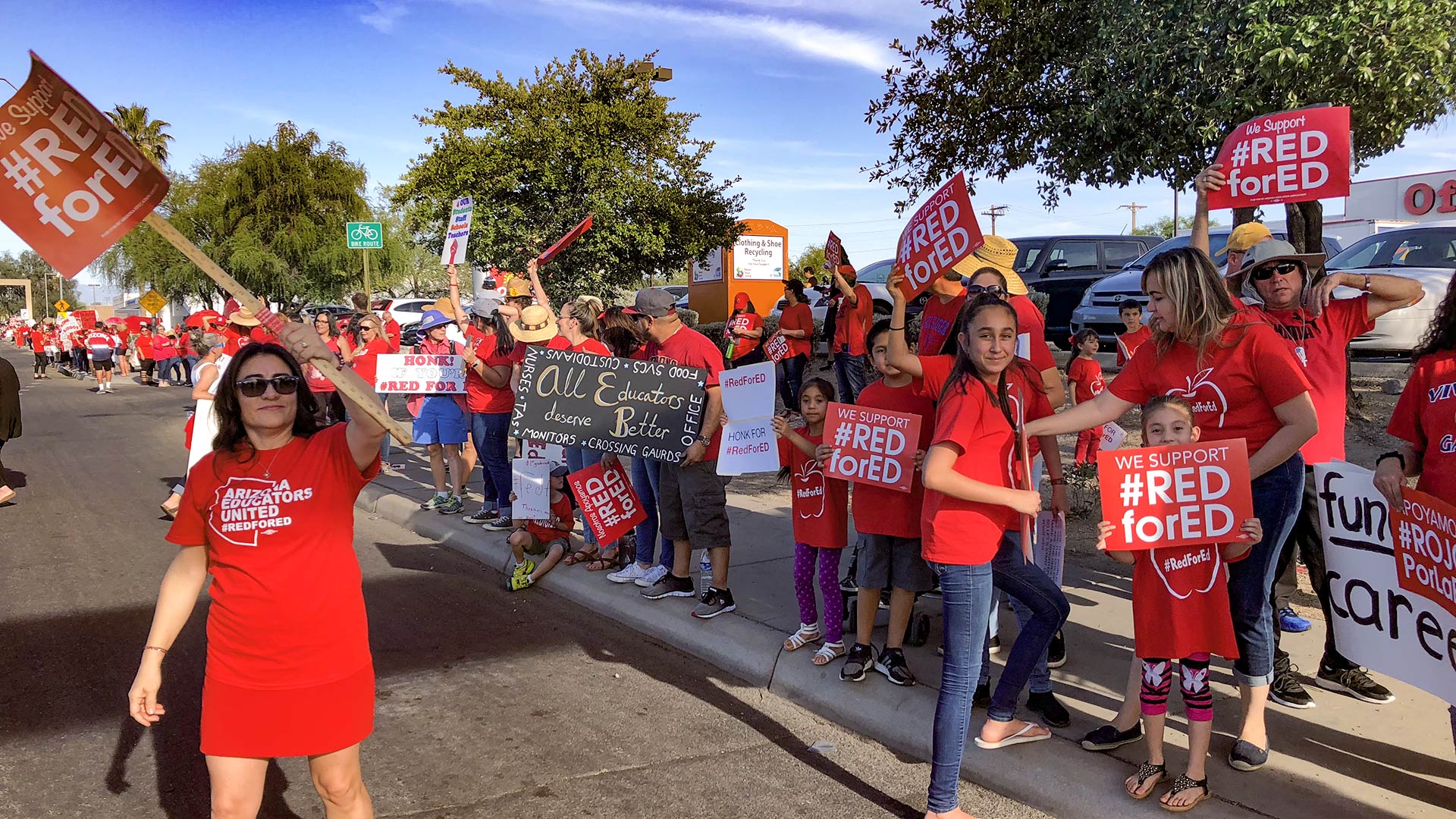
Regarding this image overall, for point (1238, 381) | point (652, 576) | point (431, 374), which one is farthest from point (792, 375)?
point (1238, 381)

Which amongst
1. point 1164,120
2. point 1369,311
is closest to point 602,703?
point 1369,311

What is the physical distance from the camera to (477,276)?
78.6 feet

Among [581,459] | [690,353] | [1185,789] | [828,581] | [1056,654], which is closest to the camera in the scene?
[1185,789]

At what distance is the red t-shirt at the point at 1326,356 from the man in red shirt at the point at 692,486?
308 cm

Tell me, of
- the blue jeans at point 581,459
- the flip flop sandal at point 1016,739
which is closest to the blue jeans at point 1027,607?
the flip flop sandal at point 1016,739

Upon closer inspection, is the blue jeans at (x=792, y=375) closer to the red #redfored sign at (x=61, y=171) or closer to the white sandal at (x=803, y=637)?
the white sandal at (x=803, y=637)

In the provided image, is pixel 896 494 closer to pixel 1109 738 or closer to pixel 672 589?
pixel 1109 738

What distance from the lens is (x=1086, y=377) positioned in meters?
8.82

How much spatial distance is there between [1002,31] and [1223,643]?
6.90 meters

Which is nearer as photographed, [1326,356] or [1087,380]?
[1326,356]

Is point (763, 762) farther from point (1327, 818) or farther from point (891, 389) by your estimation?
point (1327, 818)

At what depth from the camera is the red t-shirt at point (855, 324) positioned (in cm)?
1224

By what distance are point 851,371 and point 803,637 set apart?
7.66 meters

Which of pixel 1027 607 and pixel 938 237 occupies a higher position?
pixel 938 237
